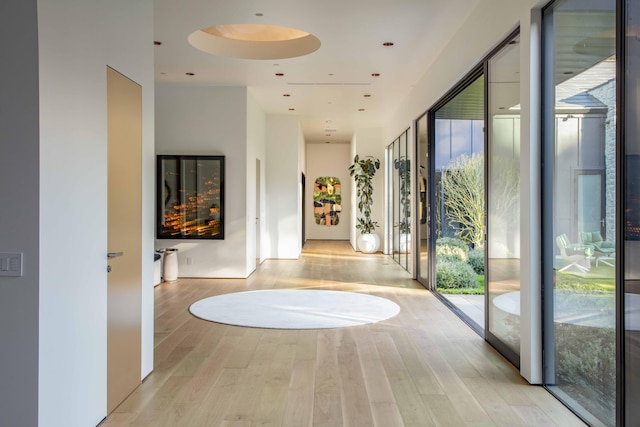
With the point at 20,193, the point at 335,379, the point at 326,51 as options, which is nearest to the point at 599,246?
the point at 335,379

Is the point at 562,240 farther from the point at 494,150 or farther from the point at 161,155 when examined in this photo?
the point at 161,155

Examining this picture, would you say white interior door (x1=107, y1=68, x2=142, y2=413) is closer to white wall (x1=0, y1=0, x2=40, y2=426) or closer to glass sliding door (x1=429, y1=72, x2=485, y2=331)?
white wall (x1=0, y1=0, x2=40, y2=426)

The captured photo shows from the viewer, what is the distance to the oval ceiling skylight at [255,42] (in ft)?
21.5

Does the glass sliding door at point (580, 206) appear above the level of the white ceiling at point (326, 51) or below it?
below

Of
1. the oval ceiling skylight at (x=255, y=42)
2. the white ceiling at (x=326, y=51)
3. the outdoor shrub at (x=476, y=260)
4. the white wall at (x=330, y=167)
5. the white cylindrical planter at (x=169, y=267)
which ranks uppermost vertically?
the oval ceiling skylight at (x=255, y=42)

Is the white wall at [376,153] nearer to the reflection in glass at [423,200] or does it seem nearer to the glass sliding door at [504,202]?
the reflection in glass at [423,200]

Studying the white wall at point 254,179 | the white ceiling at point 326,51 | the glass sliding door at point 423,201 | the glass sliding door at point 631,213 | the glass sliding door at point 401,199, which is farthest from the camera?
the glass sliding door at point 401,199

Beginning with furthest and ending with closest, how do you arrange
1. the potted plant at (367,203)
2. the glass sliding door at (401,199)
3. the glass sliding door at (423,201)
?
the potted plant at (367,203), the glass sliding door at (401,199), the glass sliding door at (423,201)

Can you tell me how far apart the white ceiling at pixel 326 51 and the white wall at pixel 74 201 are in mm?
2075

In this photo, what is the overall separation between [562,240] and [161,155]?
693 centimetres

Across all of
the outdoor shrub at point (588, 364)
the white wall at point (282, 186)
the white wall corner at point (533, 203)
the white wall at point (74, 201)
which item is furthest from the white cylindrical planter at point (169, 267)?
the outdoor shrub at point (588, 364)

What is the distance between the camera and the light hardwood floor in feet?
10.0

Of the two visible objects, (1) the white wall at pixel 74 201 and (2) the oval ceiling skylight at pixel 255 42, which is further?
(2) the oval ceiling skylight at pixel 255 42

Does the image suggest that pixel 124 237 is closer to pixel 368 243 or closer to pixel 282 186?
pixel 282 186
